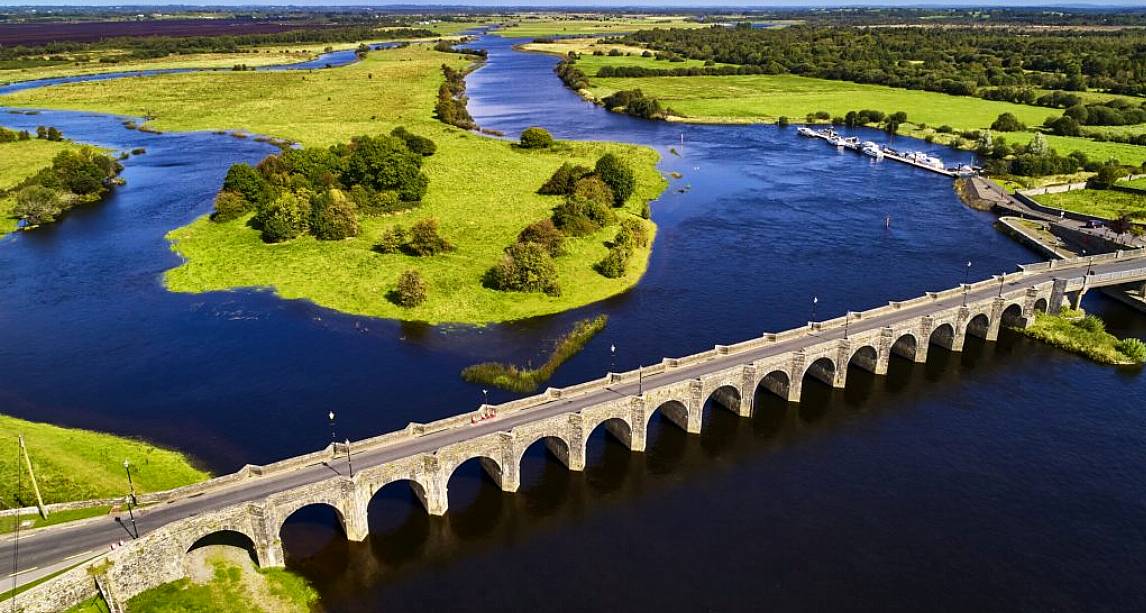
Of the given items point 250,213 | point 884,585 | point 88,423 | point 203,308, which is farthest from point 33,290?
point 884,585

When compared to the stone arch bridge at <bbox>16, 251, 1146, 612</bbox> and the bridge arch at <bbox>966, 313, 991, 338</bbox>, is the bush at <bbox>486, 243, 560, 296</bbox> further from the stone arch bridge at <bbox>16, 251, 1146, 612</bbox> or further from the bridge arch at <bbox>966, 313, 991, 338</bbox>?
the bridge arch at <bbox>966, 313, 991, 338</bbox>

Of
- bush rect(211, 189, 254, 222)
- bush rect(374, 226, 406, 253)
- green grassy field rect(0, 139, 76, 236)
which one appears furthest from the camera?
green grassy field rect(0, 139, 76, 236)

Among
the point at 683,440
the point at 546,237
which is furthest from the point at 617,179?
the point at 683,440

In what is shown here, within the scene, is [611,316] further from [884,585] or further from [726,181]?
[726,181]

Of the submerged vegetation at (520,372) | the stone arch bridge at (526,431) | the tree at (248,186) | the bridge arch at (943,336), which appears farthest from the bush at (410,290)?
the bridge arch at (943,336)

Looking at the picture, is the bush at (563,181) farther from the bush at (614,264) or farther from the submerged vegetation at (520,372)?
the submerged vegetation at (520,372)

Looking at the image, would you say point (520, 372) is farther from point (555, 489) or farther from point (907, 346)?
point (907, 346)

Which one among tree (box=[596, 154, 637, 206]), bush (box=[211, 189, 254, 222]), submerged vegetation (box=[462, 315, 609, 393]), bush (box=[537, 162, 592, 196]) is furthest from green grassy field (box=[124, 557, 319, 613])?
bush (box=[537, 162, 592, 196])
